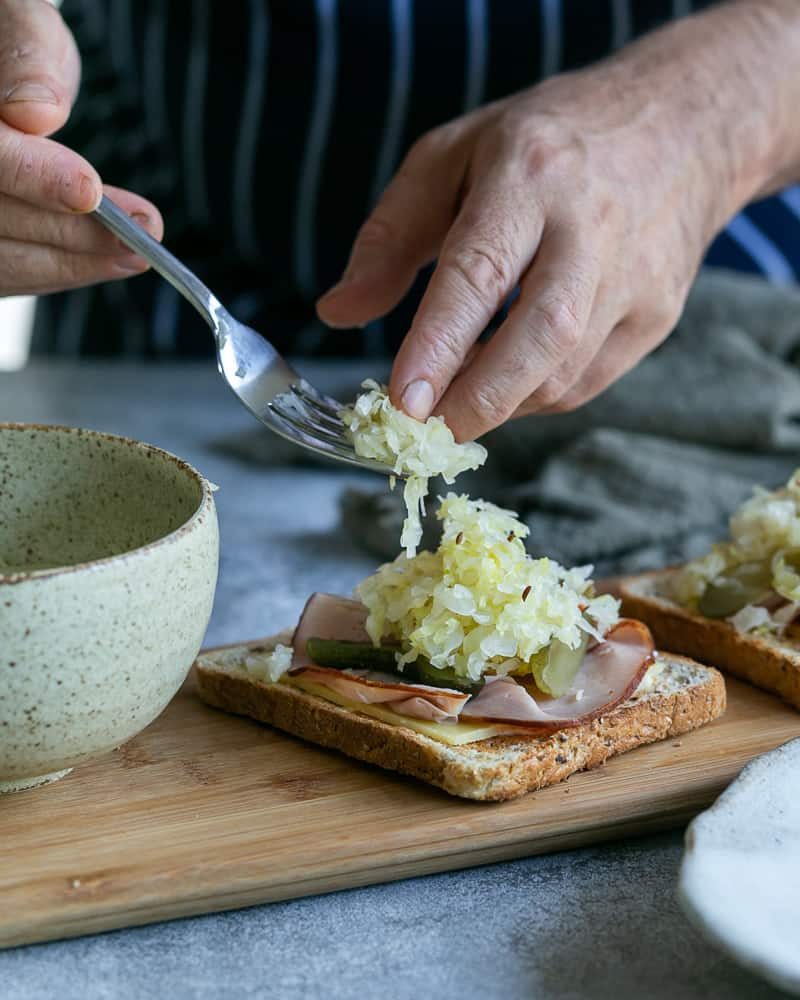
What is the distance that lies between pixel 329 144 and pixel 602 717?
2603 mm

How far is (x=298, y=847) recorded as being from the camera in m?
1.69

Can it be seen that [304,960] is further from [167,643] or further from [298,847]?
[167,643]

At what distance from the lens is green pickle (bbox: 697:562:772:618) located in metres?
2.33

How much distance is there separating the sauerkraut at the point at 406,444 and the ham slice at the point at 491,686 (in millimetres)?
195

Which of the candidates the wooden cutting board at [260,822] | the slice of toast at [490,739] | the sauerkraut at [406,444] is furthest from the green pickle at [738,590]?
the sauerkraut at [406,444]

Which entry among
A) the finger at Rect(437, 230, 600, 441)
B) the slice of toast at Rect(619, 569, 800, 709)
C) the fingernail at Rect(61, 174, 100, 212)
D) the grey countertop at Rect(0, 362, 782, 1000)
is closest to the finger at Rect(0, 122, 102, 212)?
the fingernail at Rect(61, 174, 100, 212)

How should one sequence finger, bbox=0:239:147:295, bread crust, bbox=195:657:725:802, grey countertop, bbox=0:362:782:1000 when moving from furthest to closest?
finger, bbox=0:239:147:295, bread crust, bbox=195:657:725:802, grey countertop, bbox=0:362:782:1000

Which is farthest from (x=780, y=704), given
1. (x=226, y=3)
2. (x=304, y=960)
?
(x=226, y=3)

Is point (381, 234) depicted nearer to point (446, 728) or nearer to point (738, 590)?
point (738, 590)

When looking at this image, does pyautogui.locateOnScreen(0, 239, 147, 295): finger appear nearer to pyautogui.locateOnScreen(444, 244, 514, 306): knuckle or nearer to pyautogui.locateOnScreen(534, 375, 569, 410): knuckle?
pyautogui.locateOnScreen(444, 244, 514, 306): knuckle

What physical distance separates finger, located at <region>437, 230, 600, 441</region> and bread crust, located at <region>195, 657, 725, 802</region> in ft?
1.70

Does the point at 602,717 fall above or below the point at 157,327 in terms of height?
above

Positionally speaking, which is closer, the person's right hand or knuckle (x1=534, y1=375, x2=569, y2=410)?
the person's right hand

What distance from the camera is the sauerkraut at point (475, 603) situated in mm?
1939
